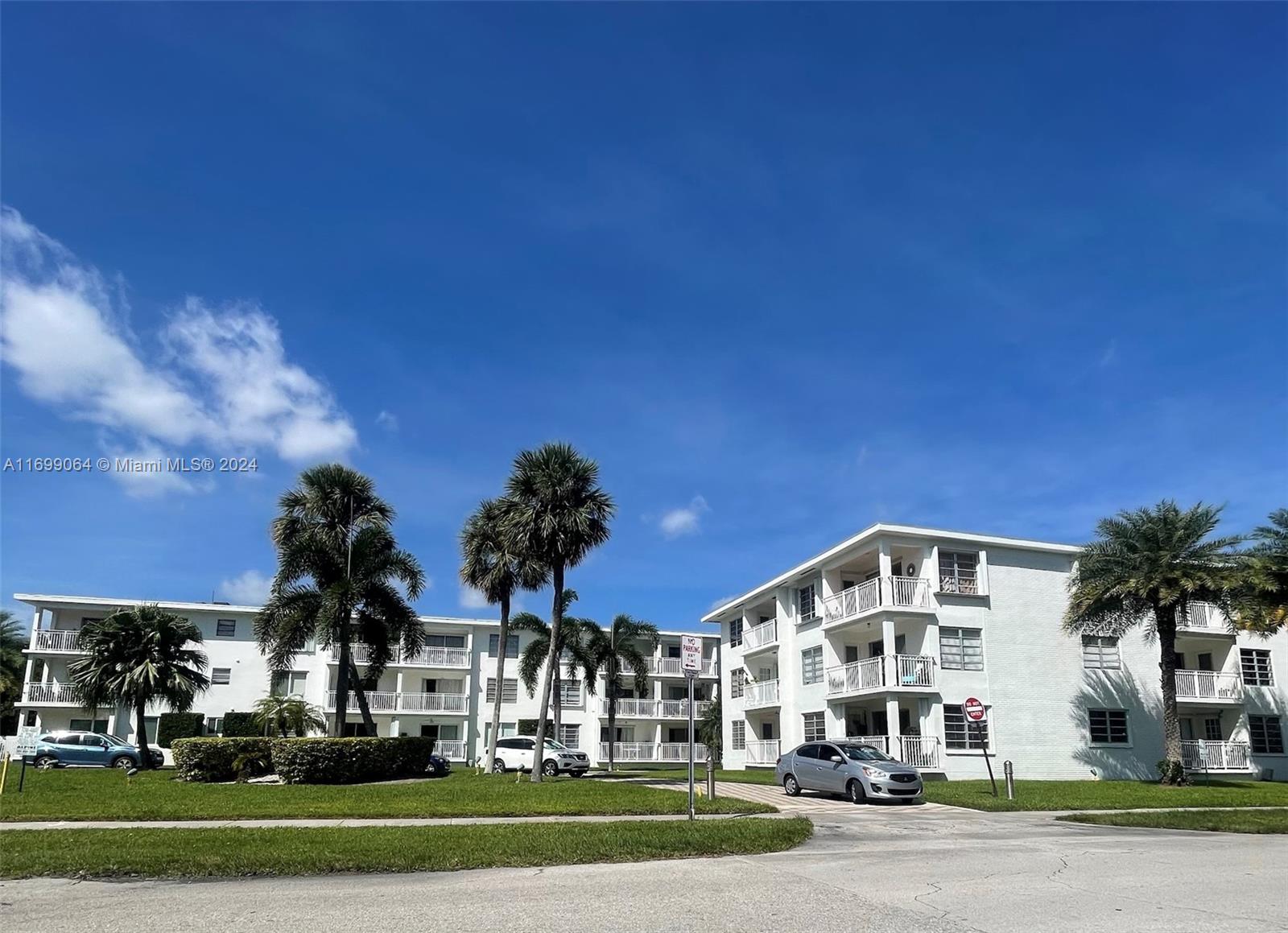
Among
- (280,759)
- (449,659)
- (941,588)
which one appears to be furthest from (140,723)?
(941,588)

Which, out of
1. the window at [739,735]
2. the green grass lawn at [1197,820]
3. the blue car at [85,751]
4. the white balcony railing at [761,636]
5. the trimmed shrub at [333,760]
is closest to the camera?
the green grass lawn at [1197,820]

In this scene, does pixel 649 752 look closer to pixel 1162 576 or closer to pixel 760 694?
pixel 760 694

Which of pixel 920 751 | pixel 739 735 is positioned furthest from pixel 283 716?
pixel 739 735

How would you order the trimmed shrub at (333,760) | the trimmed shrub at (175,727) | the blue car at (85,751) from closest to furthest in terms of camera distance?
the trimmed shrub at (333,760) < the blue car at (85,751) < the trimmed shrub at (175,727)

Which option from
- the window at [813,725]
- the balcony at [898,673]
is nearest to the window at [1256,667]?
the balcony at [898,673]

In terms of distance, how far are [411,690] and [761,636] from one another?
76.9 ft

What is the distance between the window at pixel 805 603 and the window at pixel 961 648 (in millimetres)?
7346

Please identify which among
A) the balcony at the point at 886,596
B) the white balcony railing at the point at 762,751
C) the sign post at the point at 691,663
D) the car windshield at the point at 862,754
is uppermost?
the balcony at the point at 886,596

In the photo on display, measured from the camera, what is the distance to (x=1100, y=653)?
35.2 m

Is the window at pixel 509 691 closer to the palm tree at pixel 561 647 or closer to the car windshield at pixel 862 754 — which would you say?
the palm tree at pixel 561 647

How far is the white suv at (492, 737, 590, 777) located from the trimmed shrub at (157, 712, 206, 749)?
19.7 meters

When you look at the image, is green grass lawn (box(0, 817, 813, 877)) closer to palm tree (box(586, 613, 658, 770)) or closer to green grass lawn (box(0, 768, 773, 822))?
green grass lawn (box(0, 768, 773, 822))

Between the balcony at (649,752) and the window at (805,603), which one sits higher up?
the window at (805,603)

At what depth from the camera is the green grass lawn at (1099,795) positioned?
2130 cm
